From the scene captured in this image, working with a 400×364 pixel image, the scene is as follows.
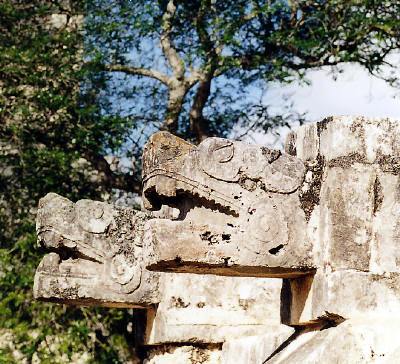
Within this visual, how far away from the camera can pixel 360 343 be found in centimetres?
388

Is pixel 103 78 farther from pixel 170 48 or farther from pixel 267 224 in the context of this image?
pixel 267 224

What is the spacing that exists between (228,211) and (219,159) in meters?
0.23

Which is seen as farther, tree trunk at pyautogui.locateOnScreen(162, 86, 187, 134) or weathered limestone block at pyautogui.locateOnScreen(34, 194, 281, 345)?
tree trunk at pyautogui.locateOnScreen(162, 86, 187, 134)

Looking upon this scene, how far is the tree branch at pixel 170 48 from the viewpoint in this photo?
11258mm

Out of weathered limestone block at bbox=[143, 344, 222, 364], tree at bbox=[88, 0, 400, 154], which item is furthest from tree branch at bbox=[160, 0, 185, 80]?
weathered limestone block at bbox=[143, 344, 222, 364]

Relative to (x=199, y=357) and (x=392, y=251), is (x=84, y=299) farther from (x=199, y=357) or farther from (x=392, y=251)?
(x=392, y=251)

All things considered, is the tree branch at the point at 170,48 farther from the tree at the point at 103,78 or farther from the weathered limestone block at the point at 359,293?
the weathered limestone block at the point at 359,293

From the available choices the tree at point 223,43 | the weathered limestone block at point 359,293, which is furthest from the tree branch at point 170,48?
the weathered limestone block at point 359,293

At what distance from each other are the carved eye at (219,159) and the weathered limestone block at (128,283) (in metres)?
1.84

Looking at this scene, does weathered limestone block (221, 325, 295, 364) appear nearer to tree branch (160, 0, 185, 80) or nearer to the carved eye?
the carved eye

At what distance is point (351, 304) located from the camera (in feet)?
13.2

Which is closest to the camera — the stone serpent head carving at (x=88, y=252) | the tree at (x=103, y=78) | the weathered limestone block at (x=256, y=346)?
the weathered limestone block at (x=256, y=346)

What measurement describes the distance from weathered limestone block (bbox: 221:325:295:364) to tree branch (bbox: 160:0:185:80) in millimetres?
5962

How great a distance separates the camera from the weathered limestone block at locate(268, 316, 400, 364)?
3.86 m
